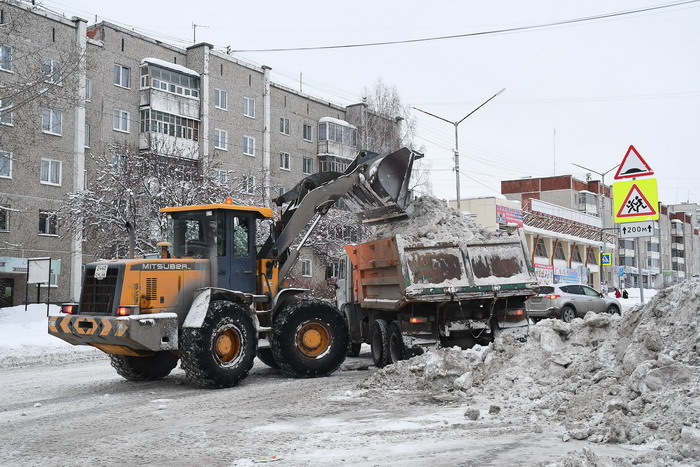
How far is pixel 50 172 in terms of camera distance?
37812mm

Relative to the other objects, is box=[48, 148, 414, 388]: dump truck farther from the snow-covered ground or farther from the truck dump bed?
the truck dump bed

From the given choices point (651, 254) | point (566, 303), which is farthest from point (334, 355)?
point (651, 254)

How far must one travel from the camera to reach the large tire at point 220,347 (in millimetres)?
10531

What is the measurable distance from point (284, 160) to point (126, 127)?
549 inches

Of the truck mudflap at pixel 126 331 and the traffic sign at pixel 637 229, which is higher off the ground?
the traffic sign at pixel 637 229

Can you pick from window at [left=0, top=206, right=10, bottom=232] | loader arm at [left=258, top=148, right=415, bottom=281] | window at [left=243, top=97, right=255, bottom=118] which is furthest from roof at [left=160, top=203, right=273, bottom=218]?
window at [left=243, top=97, right=255, bottom=118]

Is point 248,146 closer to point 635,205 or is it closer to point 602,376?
point 635,205

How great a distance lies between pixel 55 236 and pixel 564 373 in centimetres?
3348

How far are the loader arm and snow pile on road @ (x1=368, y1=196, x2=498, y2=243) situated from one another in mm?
206

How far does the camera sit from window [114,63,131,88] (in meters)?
41.0

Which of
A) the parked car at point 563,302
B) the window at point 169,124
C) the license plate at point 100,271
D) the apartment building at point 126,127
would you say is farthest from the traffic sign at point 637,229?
the window at point 169,124

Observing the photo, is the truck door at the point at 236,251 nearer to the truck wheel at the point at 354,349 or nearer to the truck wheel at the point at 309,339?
the truck wheel at the point at 309,339

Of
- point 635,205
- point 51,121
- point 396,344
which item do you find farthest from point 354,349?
point 51,121

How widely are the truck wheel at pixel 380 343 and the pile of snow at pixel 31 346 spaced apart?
23.9ft
